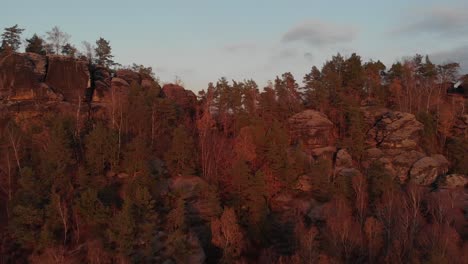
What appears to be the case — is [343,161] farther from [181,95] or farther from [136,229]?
[136,229]

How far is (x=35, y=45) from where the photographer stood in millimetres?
70625

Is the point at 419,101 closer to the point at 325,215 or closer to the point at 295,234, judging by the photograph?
the point at 325,215

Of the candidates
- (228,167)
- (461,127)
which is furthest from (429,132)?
(228,167)

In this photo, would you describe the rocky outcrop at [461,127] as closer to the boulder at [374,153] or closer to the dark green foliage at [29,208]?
the boulder at [374,153]

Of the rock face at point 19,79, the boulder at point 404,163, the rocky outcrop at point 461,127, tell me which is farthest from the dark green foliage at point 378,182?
the rock face at point 19,79

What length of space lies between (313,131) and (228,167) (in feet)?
63.7

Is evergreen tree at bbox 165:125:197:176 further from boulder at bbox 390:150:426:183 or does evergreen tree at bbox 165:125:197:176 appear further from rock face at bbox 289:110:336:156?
boulder at bbox 390:150:426:183

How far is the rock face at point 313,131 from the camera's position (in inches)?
2489

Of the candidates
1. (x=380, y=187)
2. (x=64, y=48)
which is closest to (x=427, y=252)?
(x=380, y=187)

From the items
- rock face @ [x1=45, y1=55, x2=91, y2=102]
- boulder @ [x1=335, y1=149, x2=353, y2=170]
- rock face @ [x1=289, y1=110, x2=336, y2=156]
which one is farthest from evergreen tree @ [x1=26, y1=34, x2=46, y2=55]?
boulder @ [x1=335, y1=149, x2=353, y2=170]

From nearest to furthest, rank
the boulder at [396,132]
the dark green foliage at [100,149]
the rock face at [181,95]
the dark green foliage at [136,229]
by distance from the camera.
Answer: the dark green foliage at [136,229], the dark green foliage at [100,149], the boulder at [396,132], the rock face at [181,95]

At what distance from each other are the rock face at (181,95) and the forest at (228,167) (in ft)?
1.32

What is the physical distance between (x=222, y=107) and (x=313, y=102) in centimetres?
1650

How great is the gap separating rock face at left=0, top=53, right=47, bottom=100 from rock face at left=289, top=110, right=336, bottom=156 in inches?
1561
